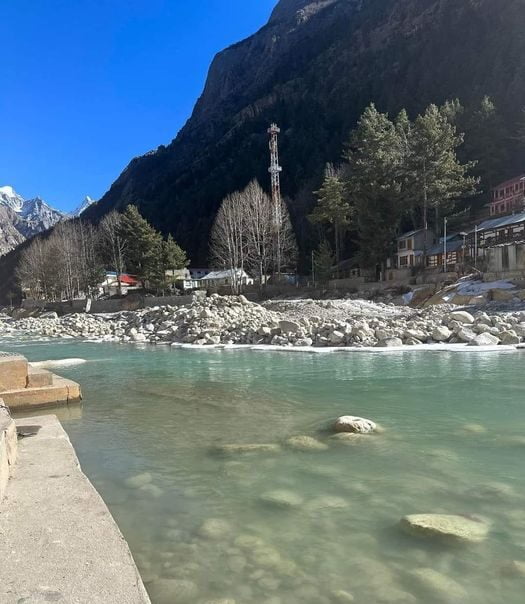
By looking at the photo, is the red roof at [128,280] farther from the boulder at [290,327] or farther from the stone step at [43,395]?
the stone step at [43,395]

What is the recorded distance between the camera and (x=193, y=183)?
4683 inches

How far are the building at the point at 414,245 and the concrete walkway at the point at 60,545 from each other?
4580 cm

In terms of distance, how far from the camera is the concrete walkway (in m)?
2.69

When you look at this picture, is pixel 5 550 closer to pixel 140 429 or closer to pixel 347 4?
pixel 140 429

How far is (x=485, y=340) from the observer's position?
58.8ft

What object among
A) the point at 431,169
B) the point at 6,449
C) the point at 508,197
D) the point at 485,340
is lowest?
the point at 6,449

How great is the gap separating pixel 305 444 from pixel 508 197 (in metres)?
55.1

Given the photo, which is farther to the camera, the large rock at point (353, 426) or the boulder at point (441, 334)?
the boulder at point (441, 334)

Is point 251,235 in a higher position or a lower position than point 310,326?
higher

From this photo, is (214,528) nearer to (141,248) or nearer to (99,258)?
(141,248)

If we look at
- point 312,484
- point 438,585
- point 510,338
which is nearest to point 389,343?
point 510,338

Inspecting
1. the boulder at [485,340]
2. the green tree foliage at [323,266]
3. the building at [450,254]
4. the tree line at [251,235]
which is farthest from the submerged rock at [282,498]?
the tree line at [251,235]

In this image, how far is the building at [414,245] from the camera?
158 feet

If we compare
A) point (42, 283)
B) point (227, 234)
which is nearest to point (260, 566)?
point (227, 234)
